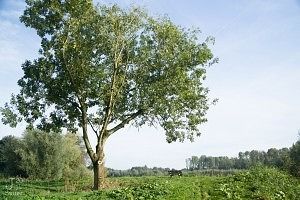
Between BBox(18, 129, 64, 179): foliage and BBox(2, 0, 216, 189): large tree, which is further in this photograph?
BBox(18, 129, 64, 179): foliage

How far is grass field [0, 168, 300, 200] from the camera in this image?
2567 centimetres

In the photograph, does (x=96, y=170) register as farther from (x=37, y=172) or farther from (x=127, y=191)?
(x=37, y=172)

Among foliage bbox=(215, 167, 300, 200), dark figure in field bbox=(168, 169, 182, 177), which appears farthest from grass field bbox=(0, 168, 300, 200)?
dark figure in field bbox=(168, 169, 182, 177)

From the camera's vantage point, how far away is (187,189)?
29.4 metres

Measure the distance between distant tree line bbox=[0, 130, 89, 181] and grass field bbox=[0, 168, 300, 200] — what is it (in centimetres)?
2620

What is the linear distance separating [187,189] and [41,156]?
38792 millimetres

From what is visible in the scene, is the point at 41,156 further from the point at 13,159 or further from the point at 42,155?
the point at 13,159

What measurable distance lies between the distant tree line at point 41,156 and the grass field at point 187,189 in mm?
26202

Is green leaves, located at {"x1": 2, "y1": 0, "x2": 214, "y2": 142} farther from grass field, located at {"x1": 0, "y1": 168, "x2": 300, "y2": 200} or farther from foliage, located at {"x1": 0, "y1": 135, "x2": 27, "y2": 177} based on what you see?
foliage, located at {"x1": 0, "y1": 135, "x2": 27, "y2": 177}

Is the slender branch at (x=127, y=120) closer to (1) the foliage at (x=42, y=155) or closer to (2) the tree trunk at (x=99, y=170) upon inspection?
(2) the tree trunk at (x=99, y=170)

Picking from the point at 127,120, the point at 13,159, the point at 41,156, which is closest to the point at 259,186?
the point at 127,120

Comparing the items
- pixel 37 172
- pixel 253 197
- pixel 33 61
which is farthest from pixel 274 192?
pixel 37 172

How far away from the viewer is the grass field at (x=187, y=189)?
84.2 ft

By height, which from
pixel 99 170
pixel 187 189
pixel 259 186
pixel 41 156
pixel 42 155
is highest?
pixel 42 155
